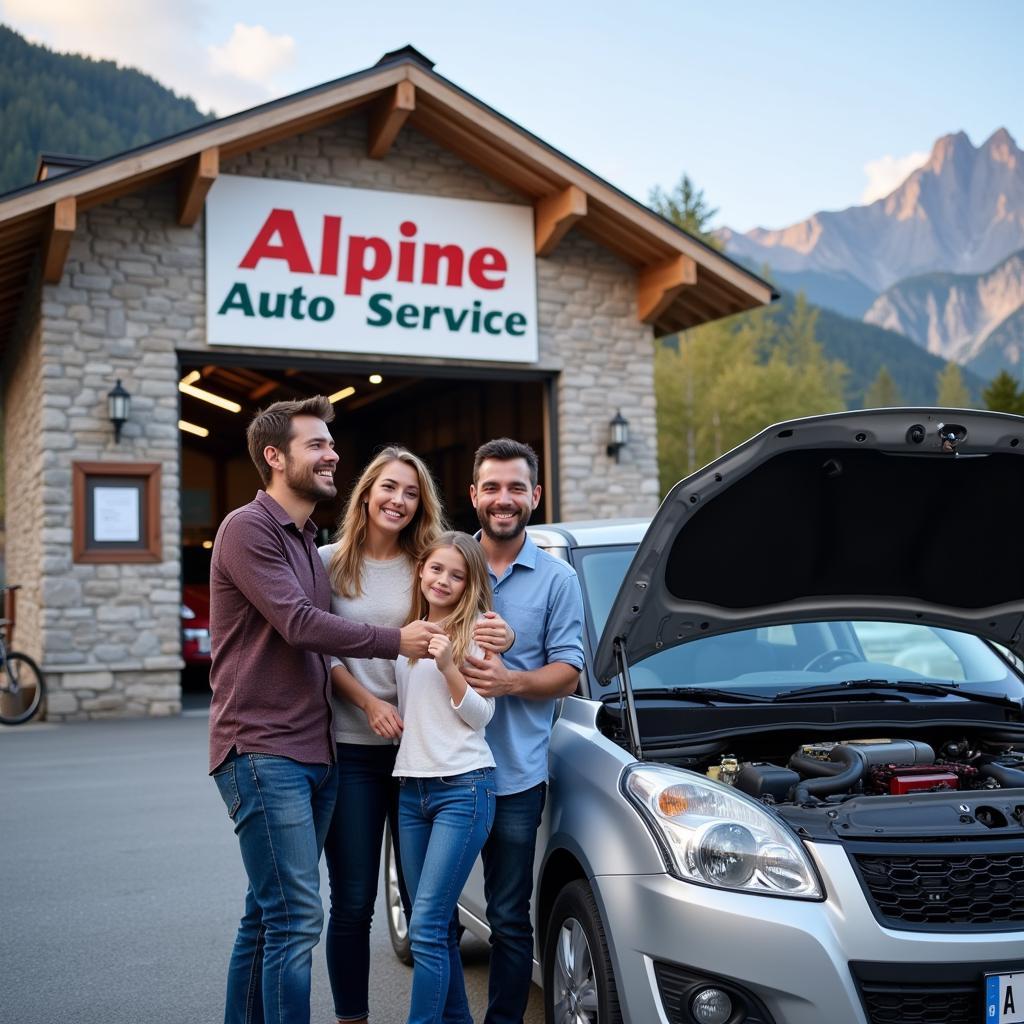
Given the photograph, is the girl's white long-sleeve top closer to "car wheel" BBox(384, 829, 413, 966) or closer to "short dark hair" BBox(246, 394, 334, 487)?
"short dark hair" BBox(246, 394, 334, 487)

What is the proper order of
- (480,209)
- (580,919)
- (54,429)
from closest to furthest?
(580,919)
(54,429)
(480,209)

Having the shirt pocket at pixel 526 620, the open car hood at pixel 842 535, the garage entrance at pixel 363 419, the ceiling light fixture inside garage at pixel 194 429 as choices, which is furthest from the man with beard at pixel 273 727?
the ceiling light fixture inside garage at pixel 194 429

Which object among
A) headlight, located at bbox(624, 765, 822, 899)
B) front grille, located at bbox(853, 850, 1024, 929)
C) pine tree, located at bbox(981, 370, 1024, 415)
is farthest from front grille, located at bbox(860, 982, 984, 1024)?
pine tree, located at bbox(981, 370, 1024, 415)

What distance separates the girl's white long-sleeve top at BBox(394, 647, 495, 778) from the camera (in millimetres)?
3348

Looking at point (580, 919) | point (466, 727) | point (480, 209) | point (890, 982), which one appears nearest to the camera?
point (890, 982)

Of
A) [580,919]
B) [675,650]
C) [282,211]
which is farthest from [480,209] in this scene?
[580,919]

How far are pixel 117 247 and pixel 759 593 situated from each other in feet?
37.6

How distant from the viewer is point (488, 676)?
3.37m

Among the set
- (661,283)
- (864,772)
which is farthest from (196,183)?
(864,772)

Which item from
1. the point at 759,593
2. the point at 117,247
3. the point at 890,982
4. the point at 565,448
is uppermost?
the point at 117,247

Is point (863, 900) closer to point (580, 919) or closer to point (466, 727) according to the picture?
point (580, 919)

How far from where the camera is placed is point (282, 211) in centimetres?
1404

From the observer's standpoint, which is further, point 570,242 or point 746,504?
point 570,242

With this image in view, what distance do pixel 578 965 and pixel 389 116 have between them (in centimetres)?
1239
